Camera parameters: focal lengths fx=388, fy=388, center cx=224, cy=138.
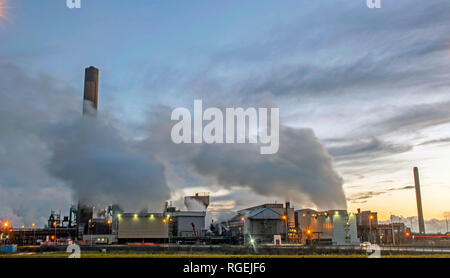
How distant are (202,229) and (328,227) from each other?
34.9m

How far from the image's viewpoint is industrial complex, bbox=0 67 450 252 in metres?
97.6

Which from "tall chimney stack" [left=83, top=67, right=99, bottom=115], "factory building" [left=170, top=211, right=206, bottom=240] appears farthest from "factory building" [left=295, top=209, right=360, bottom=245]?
"tall chimney stack" [left=83, top=67, right=99, bottom=115]

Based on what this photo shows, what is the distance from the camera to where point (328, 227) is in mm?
100062

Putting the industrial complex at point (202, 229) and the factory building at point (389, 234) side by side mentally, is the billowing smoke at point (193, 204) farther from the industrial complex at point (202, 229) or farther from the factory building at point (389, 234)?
the factory building at point (389, 234)

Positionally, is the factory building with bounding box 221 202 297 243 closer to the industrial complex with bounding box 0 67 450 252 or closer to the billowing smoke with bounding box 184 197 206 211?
the industrial complex with bounding box 0 67 450 252

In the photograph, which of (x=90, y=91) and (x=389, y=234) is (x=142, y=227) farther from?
(x=389, y=234)

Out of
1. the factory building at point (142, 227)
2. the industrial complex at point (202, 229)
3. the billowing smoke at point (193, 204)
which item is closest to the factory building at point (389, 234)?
the industrial complex at point (202, 229)

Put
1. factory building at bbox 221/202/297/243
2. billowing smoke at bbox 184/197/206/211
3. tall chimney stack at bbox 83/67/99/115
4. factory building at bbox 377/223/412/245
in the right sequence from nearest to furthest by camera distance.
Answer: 1. factory building at bbox 221/202/297/243
2. tall chimney stack at bbox 83/67/99/115
3. factory building at bbox 377/223/412/245
4. billowing smoke at bbox 184/197/206/211

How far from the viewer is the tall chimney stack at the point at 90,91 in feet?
370
